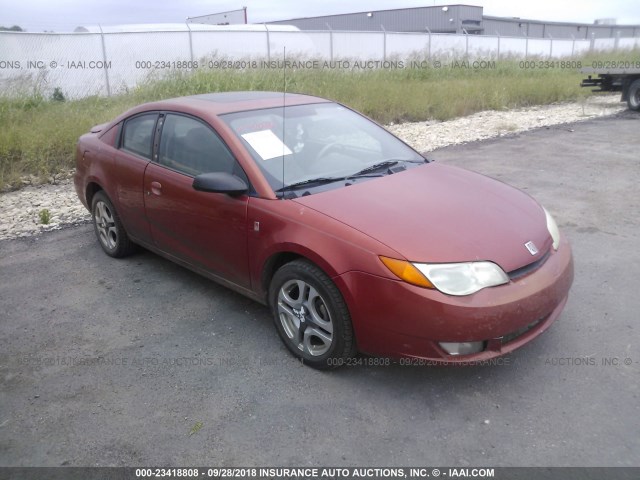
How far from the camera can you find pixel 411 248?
9.39 ft

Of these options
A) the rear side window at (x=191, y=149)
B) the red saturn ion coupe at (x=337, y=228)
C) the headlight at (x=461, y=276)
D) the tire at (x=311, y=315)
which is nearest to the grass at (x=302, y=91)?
the red saturn ion coupe at (x=337, y=228)

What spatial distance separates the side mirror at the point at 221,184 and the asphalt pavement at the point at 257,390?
1.01m

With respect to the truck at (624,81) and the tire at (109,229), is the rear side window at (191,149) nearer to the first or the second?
the tire at (109,229)

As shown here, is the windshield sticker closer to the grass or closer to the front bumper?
the front bumper

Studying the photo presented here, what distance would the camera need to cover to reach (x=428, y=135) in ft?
37.8

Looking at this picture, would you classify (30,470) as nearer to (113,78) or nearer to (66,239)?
(66,239)

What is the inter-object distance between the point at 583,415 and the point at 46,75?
1600 centimetres

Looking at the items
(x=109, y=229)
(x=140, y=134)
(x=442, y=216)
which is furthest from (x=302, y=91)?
(x=442, y=216)

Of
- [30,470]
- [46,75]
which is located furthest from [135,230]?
[46,75]

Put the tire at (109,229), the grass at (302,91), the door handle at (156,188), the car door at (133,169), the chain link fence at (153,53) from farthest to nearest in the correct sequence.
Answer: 1. the chain link fence at (153,53)
2. the grass at (302,91)
3. the tire at (109,229)
4. the car door at (133,169)
5. the door handle at (156,188)

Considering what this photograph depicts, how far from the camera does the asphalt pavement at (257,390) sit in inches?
104

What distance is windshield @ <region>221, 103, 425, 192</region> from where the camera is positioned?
11.9 ft

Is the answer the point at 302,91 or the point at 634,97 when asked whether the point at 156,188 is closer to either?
the point at 302,91

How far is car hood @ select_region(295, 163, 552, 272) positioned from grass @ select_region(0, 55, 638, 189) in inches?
246
